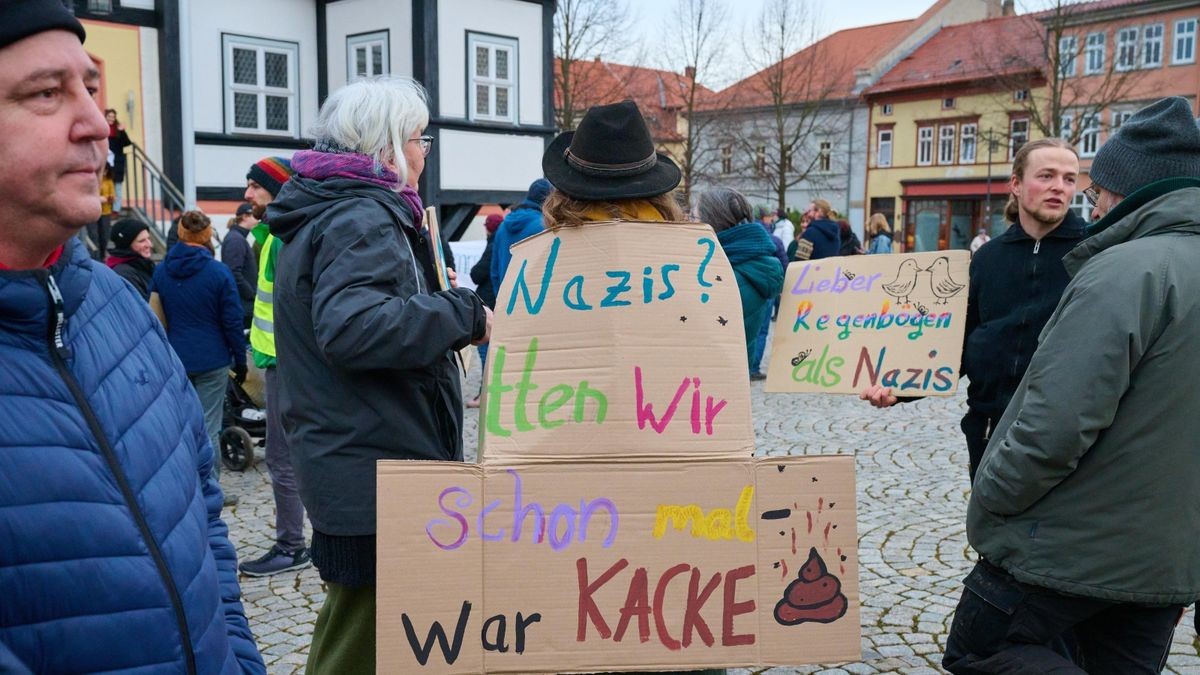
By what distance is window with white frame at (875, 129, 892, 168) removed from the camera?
45844 mm

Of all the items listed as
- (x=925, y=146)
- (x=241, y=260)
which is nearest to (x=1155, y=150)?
(x=241, y=260)

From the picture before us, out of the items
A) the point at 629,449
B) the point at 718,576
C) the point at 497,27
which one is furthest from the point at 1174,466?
the point at 497,27

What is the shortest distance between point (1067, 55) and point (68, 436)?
127 feet

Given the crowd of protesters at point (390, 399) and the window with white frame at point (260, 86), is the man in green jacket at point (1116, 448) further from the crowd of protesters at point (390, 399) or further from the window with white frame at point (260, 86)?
the window with white frame at point (260, 86)

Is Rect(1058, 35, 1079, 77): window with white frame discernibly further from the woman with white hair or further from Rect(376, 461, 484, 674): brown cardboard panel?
Rect(376, 461, 484, 674): brown cardboard panel

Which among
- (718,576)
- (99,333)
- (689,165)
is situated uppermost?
(689,165)

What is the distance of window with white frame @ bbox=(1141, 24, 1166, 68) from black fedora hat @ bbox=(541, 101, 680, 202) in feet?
138

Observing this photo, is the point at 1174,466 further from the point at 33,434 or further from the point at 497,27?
the point at 497,27

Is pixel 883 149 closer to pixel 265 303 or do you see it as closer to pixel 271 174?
pixel 271 174

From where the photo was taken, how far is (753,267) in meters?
4.07

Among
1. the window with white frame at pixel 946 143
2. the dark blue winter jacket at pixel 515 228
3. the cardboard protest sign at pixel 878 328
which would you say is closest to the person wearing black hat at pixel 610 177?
the cardboard protest sign at pixel 878 328

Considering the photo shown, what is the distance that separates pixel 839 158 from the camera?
156 ft

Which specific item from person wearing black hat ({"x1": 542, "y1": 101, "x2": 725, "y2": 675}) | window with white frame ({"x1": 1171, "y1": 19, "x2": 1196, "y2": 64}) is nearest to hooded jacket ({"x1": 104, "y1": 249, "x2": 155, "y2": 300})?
person wearing black hat ({"x1": 542, "y1": 101, "x2": 725, "y2": 675})

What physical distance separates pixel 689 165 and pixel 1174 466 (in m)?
33.3
